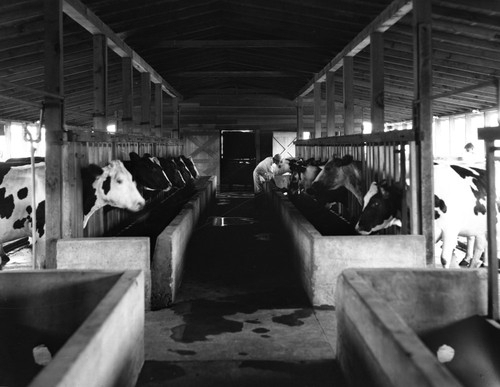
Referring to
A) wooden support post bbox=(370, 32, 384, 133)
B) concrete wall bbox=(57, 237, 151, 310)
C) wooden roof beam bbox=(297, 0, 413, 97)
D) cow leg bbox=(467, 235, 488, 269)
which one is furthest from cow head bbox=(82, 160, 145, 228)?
cow leg bbox=(467, 235, 488, 269)

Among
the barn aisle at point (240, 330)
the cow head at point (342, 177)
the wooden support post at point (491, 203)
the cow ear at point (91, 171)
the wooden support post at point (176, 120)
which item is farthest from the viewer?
the wooden support post at point (176, 120)

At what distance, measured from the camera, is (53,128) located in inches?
272

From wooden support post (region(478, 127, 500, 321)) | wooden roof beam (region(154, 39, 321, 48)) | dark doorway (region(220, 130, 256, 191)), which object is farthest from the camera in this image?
dark doorway (region(220, 130, 256, 191))

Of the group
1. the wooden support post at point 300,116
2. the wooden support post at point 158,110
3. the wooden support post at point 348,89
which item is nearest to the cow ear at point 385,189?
the wooden support post at point 348,89

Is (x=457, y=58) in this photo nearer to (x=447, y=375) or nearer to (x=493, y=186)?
(x=493, y=186)

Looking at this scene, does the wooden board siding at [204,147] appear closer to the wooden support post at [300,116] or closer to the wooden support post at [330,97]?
the wooden support post at [300,116]

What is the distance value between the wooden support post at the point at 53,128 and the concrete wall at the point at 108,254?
1.70ft

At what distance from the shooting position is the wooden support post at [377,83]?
8.68 meters

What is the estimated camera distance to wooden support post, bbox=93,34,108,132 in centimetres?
884

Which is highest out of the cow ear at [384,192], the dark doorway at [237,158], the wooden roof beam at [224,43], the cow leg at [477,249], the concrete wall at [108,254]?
the wooden roof beam at [224,43]

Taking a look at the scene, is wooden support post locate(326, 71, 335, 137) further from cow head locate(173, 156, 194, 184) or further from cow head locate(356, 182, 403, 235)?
cow head locate(356, 182, 403, 235)

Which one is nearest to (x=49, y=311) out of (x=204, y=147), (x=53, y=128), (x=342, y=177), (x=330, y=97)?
(x=53, y=128)

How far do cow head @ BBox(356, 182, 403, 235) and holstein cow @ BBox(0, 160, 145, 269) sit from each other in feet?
10.8

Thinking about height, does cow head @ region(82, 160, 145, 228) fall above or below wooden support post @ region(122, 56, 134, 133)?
below
